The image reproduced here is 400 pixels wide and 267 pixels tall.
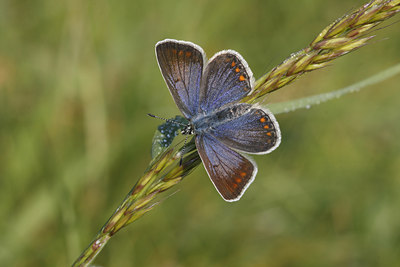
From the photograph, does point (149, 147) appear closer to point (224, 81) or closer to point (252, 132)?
point (224, 81)

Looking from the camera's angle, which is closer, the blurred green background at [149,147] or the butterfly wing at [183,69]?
the butterfly wing at [183,69]

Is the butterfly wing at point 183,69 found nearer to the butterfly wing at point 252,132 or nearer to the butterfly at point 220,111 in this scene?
the butterfly at point 220,111

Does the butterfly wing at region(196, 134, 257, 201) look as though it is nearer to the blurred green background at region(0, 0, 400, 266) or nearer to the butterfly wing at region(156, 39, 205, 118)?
the butterfly wing at region(156, 39, 205, 118)

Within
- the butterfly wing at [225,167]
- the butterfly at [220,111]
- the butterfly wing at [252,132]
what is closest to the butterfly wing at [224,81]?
the butterfly at [220,111]

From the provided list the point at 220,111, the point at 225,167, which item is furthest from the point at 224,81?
the point at 225,167

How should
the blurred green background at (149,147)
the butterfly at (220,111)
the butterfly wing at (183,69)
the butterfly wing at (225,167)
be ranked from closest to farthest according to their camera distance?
1. the butterfly wing at (225,167)
2. the butterfly at (220,111)
3. the butterfly wing at (183,69)
4. the blurred green background at (149,147)
